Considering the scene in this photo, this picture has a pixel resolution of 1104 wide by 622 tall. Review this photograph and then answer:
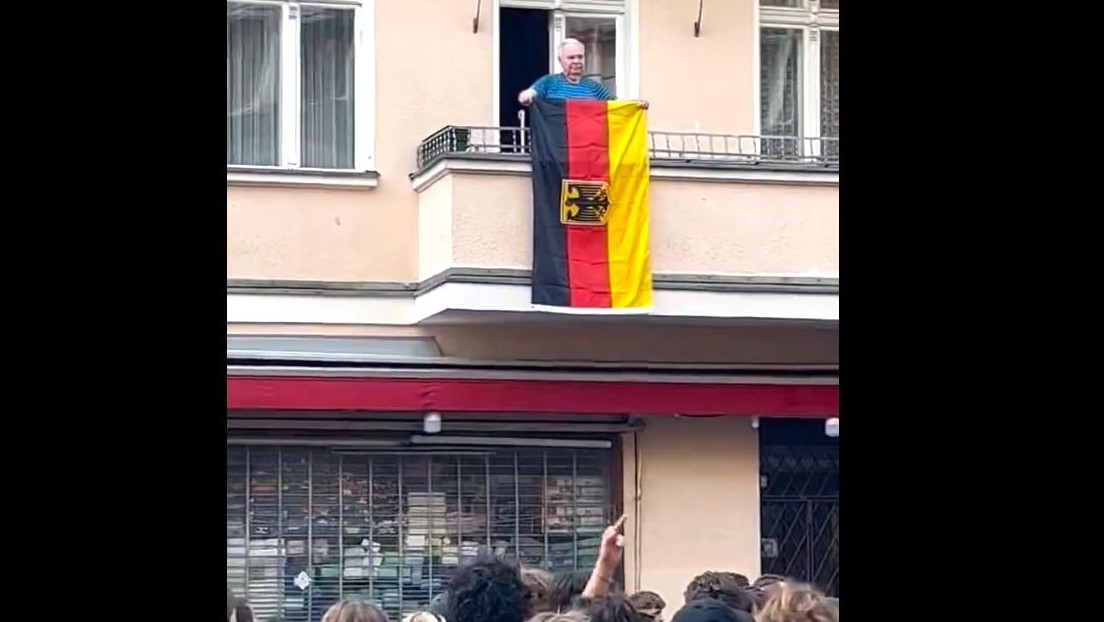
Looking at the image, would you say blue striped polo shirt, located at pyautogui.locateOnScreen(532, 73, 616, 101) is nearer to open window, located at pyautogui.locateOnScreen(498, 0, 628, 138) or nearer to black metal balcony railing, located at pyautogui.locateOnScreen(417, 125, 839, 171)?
black metal balcony railing, located at pyautogui.locateOnScreen(417, 125, 839, 171)

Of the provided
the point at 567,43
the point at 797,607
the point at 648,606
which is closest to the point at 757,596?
the point at 648,606

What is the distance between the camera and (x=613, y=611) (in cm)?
423

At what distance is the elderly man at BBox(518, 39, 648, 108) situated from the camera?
8422 millimetres

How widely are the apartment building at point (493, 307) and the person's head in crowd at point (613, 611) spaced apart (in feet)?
13.6

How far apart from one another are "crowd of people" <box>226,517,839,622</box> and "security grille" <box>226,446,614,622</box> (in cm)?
290

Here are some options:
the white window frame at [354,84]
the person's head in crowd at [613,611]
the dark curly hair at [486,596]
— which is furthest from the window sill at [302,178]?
the person's head in crowd at [613,611]

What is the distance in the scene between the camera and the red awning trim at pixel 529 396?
8461 millimetres

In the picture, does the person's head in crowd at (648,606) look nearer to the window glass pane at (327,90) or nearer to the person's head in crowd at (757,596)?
the person's head in crowd at (757,596)

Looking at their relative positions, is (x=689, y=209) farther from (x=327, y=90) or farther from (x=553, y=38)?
(x=327, y=90)
